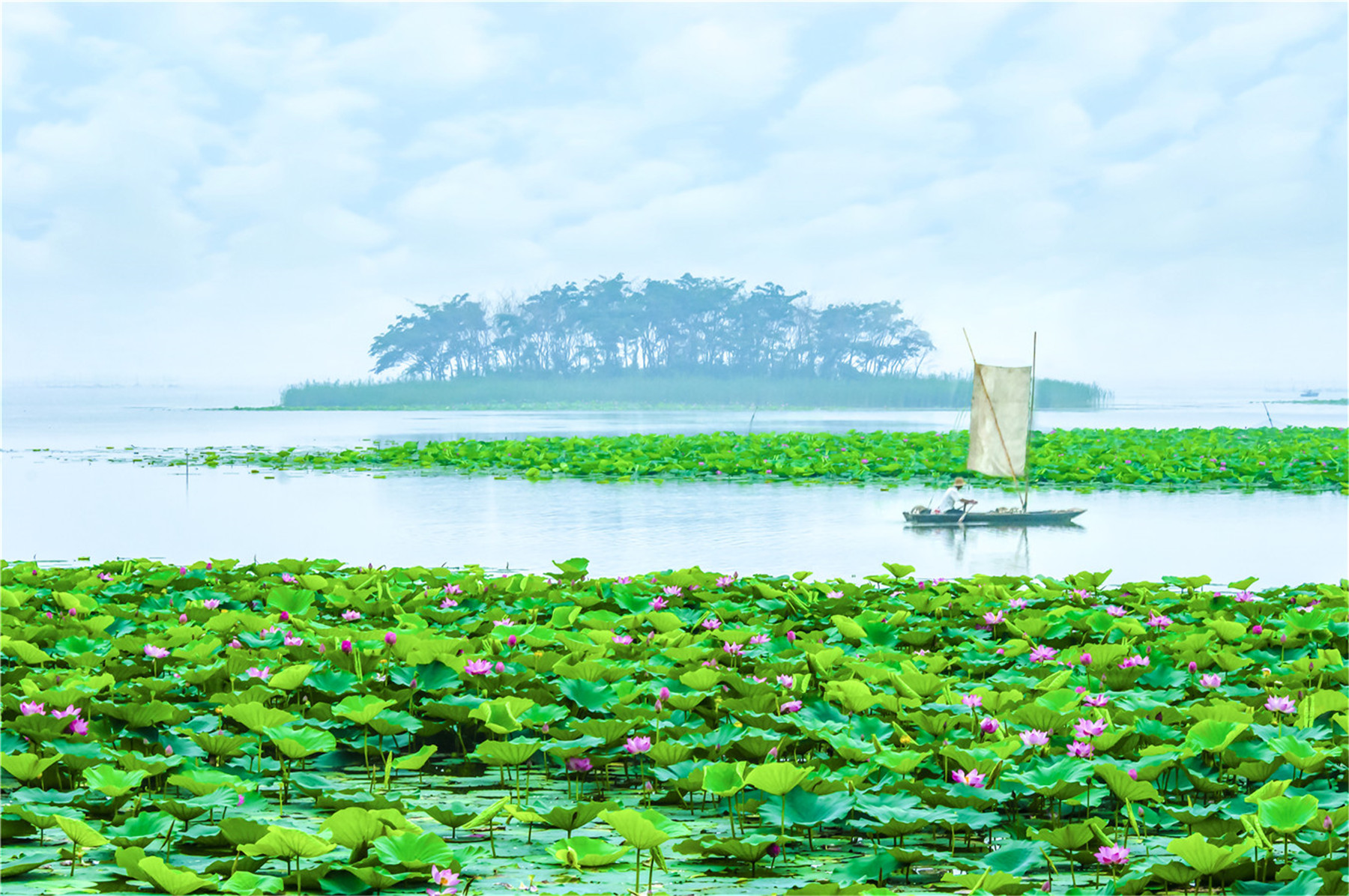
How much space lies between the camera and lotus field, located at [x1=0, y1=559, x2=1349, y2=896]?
8.54 ft

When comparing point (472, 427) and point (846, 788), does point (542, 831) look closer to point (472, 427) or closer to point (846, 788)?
point (846, 788)

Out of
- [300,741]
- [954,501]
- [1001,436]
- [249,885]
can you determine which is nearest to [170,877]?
[249,885]

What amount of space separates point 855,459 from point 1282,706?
14261 mm

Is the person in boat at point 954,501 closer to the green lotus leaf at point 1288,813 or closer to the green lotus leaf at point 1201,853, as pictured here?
the green lotus leaf at point 1288,813

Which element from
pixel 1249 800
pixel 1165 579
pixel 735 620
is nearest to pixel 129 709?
pixel 735 620

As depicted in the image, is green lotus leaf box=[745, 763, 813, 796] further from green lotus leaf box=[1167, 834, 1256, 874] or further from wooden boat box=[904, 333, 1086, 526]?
wooden boat box=[904, 333, 1086, 526]

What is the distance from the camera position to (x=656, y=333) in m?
70.6

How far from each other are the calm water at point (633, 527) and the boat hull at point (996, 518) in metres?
0.16

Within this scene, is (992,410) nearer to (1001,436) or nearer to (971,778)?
(1001,436)

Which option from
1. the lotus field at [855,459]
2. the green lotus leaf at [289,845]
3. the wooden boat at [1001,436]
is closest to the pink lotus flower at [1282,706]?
the green lotus leaf at [289,845]

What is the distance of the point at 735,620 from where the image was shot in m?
5.39

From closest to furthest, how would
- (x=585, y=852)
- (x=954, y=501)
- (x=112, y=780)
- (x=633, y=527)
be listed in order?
(x=585, y=852) < (x=112, y=780) < (x=633, y=527) < (x=954, y=501)

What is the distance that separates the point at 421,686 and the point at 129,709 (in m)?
0.90

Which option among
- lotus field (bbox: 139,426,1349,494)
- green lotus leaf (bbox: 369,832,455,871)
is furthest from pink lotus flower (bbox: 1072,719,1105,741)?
lotus field (bbox: 139,426,1349,494)
